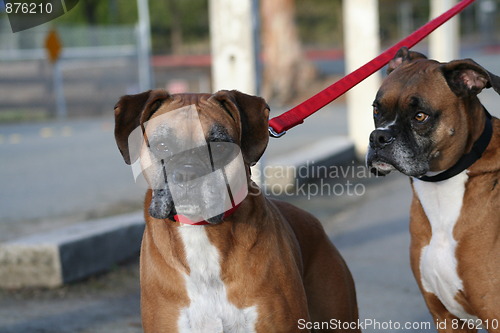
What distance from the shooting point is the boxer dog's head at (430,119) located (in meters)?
3.93

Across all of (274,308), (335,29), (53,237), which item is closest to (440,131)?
(274,308)

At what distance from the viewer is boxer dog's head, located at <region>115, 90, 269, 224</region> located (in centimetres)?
333

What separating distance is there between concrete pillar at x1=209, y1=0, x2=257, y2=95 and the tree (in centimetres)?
1494

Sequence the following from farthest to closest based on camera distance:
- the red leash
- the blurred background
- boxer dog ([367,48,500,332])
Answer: the blurred background, the red leash, boxer dog ([367,48,500,332])

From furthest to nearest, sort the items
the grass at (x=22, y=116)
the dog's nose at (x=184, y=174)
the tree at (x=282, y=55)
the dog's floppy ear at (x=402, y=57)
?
the tree at (x=282, y=55) < the grass at (x=22, y=116) < the dog's floppy ear at (x=402, y=57) < the dog's nose at (x=184, y=174)

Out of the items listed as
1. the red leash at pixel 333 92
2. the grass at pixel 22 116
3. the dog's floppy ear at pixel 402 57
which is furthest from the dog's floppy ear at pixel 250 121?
the grass at pixel 22 116

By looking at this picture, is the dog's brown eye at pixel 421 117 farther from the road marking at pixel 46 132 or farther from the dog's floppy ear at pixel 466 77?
the road marking at pixel 46 132

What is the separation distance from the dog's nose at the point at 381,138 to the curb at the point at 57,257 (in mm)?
2737

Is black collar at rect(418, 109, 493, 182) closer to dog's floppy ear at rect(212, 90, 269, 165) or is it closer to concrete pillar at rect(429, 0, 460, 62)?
dog's floppy ear at rect(212, 90, 269, 165)

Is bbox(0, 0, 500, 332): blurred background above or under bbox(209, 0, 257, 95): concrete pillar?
under

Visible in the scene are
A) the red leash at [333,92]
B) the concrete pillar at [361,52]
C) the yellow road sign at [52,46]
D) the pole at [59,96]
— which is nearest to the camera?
the red leash at [333,92]

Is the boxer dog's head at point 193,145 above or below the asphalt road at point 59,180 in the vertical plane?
above

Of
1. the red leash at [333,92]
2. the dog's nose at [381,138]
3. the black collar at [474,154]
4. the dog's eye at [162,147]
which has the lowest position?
the black collar at [474,154]

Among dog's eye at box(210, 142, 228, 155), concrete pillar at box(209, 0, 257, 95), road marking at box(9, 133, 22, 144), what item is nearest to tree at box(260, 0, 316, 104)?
road marking at box(9, 133, 22, 144)
